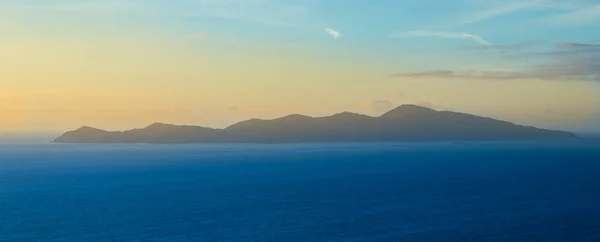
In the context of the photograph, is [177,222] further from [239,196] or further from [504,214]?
[504,214]

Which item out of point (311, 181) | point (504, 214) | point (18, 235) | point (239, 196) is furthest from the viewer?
point (311, 181)

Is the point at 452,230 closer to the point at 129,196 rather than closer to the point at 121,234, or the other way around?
the point at 121,234

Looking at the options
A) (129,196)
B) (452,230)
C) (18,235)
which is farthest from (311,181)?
(18,235)

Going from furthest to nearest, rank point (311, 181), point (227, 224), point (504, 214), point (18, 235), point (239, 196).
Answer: point (311, 181), point (239, 196), point (504, 214), point (227, 224), point (18, 235)

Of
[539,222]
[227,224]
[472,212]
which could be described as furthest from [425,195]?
[227,224]

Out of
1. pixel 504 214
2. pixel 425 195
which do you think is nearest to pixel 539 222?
pixel 504 214

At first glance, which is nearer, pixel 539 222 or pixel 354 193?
pixel 539 222

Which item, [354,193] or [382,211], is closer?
[382,211]

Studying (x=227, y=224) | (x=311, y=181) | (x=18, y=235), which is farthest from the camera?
(x=311, y=181)

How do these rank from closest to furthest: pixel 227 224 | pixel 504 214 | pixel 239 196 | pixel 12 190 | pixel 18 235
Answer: pixel 18 235, pixel 227 224, pixel 504 214, pixel 239 196, pixel 12 190
